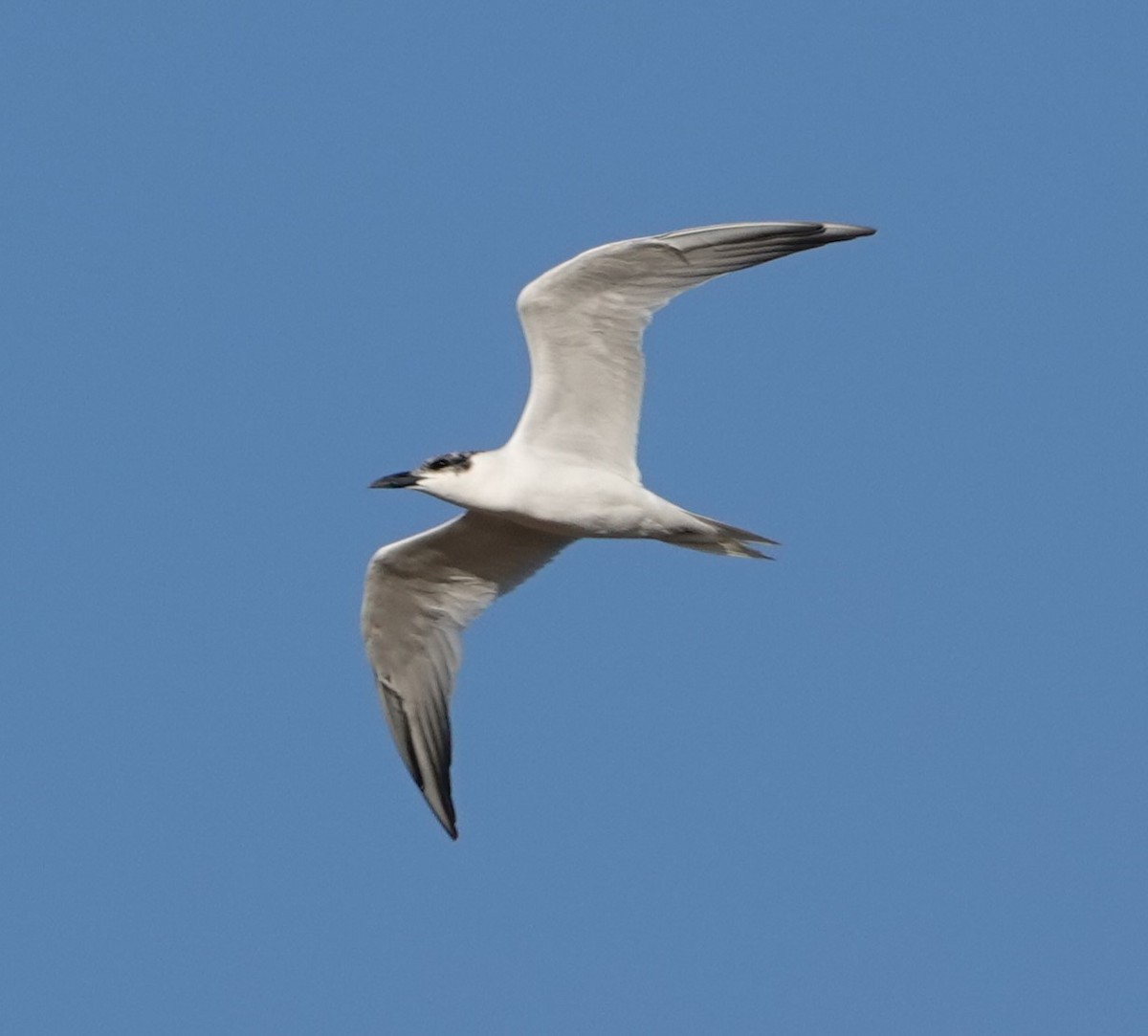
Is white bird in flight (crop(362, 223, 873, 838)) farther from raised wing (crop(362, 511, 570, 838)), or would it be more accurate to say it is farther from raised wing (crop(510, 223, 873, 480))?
raised wing (crop(362, 511, 570, 838))

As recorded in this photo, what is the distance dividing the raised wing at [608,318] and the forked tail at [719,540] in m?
0.54

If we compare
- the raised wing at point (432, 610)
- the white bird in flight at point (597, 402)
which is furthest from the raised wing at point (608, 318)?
the raised wing at point (432, 610)

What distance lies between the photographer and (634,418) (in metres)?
16.0

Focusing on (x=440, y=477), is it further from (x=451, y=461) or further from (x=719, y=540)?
(x=719, y=540)

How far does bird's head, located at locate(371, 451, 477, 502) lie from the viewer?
15.7 meters

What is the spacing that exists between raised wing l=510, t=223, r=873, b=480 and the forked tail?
0.54m

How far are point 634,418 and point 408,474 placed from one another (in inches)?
59.7

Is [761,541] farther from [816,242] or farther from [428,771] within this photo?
[428,771]

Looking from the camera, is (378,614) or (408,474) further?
(378,614)

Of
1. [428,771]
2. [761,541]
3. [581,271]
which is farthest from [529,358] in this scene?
[428,771]

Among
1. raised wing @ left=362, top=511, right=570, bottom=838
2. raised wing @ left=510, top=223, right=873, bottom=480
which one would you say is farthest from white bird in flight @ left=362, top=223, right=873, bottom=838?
raised wing @ left=362, top=511, right=570, bottom=838

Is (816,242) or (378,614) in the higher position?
(816,242)

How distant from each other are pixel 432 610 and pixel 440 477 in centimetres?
177

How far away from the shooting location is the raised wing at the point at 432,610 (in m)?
16.9
